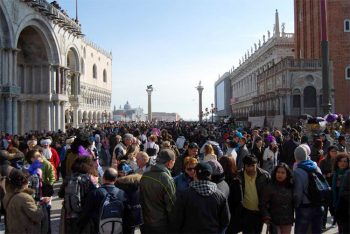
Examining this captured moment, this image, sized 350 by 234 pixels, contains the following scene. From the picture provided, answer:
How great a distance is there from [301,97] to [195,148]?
94.4 feet

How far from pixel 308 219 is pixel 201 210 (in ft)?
7.19

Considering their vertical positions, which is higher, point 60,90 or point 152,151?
point 60,90

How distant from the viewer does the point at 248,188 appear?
21.2 feet

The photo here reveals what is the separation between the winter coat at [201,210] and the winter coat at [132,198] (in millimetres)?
791

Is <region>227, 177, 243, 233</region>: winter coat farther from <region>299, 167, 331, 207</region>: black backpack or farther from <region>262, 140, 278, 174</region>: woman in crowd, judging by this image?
<region>262, 140, 278, 174</region>: woman in crowd

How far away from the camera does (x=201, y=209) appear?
5.07m

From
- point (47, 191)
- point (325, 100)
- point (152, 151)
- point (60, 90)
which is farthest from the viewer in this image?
point (60, 90)

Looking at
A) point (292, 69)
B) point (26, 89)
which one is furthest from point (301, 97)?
point (26, 89)

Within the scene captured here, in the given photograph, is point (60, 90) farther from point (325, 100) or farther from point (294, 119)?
point (325, 100)

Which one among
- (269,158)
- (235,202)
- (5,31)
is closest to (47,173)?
(235,202)

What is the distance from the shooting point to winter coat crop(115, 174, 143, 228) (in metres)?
5.80

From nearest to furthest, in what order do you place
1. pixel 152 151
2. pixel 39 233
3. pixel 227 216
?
1. pixel 227 216
2. pixel 39 233
3. pixel 152 151

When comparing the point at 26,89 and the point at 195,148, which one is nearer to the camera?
the point at 195,148

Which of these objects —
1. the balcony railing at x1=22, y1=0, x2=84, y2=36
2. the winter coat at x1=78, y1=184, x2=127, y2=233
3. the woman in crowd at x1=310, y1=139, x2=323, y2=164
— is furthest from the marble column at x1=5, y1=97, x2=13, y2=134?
the winter coat at x1=78, y1=184, x2=127, y2=233
